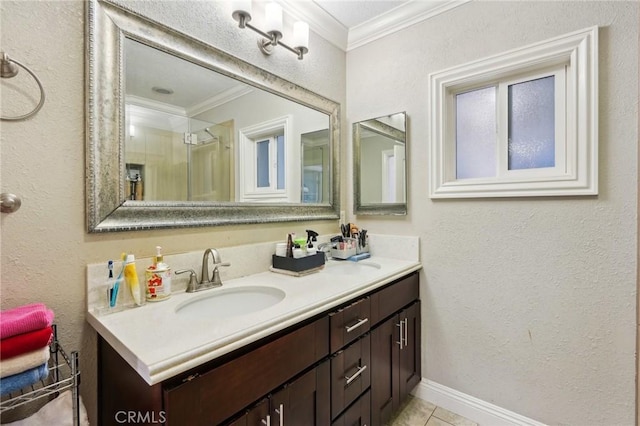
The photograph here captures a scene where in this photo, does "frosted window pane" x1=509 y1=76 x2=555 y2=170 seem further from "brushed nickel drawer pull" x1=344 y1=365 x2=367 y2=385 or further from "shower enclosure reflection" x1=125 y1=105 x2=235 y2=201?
"shower enclosure reflection" x1=125 y1=105 x2=235 y2=201

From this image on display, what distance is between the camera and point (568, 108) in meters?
1.33

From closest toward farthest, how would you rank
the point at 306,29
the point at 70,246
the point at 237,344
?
the point at 237,344, the point at 70,246, the point at 306,29

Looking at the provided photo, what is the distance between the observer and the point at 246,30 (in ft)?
4.71

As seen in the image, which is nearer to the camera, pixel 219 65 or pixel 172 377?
pixel 172 377

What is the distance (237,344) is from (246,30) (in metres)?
1.43

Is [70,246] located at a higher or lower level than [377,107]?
lower

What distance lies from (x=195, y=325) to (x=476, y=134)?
1.69 metres

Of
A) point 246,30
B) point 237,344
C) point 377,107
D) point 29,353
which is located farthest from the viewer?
point 377,107

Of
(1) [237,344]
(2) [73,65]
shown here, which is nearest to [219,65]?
(2) [73,65]

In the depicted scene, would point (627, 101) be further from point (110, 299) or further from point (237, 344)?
point (110, 299)

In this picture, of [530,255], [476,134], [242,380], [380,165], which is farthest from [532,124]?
[242,380]

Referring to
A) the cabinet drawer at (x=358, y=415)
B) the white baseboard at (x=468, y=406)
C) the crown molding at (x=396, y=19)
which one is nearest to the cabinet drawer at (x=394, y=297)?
the cabinet drawer at (x=358, y=415)

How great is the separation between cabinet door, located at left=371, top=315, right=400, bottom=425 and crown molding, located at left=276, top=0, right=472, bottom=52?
5.72 ft

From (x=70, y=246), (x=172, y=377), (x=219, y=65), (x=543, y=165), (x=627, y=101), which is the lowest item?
(x=172, y=377)
